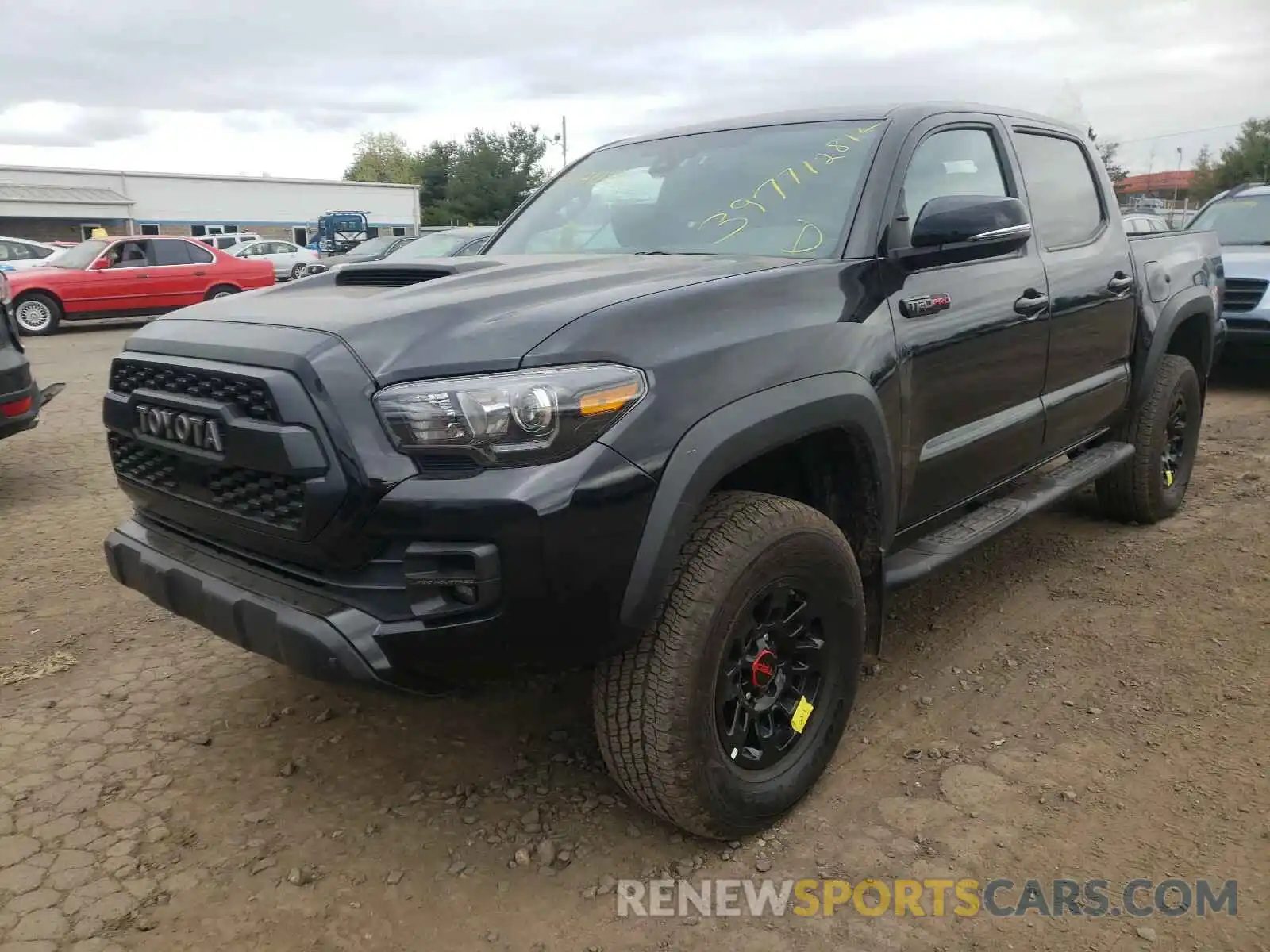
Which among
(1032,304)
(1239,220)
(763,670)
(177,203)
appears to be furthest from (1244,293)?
(177,203)

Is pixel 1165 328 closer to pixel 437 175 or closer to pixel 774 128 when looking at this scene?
pixel 774 128

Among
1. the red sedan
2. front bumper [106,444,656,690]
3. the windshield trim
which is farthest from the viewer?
the red sedan

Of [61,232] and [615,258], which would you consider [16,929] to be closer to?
[615,258]

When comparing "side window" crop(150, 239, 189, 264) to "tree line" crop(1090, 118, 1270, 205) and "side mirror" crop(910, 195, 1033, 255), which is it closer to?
"side mirror" crop(910, 195, 1033, 255)

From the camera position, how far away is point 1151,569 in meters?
4.36

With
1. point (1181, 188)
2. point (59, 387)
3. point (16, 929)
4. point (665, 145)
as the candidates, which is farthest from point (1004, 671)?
point (1181, 188)

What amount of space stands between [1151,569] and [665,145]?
2862 mm

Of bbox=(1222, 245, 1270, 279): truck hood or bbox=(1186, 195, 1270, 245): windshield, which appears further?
bbox=(1186, 195, 1270, 245): windshield

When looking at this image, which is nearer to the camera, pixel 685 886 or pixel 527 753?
pixel 685 886

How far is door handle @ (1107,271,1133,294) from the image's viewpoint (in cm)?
404

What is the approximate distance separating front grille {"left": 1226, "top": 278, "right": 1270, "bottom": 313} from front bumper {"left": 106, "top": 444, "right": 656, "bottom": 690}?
27.5ft

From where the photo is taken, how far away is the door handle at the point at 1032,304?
336cm

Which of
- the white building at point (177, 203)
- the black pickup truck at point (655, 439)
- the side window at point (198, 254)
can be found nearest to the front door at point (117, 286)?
the side window at point (198, 254)

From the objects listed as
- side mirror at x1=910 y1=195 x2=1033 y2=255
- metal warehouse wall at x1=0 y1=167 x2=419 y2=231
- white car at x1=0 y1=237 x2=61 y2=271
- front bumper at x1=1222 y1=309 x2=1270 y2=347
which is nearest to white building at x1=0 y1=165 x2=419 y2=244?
metal warehouse wall at x1=0 y1=167 x2=419 y2=231
